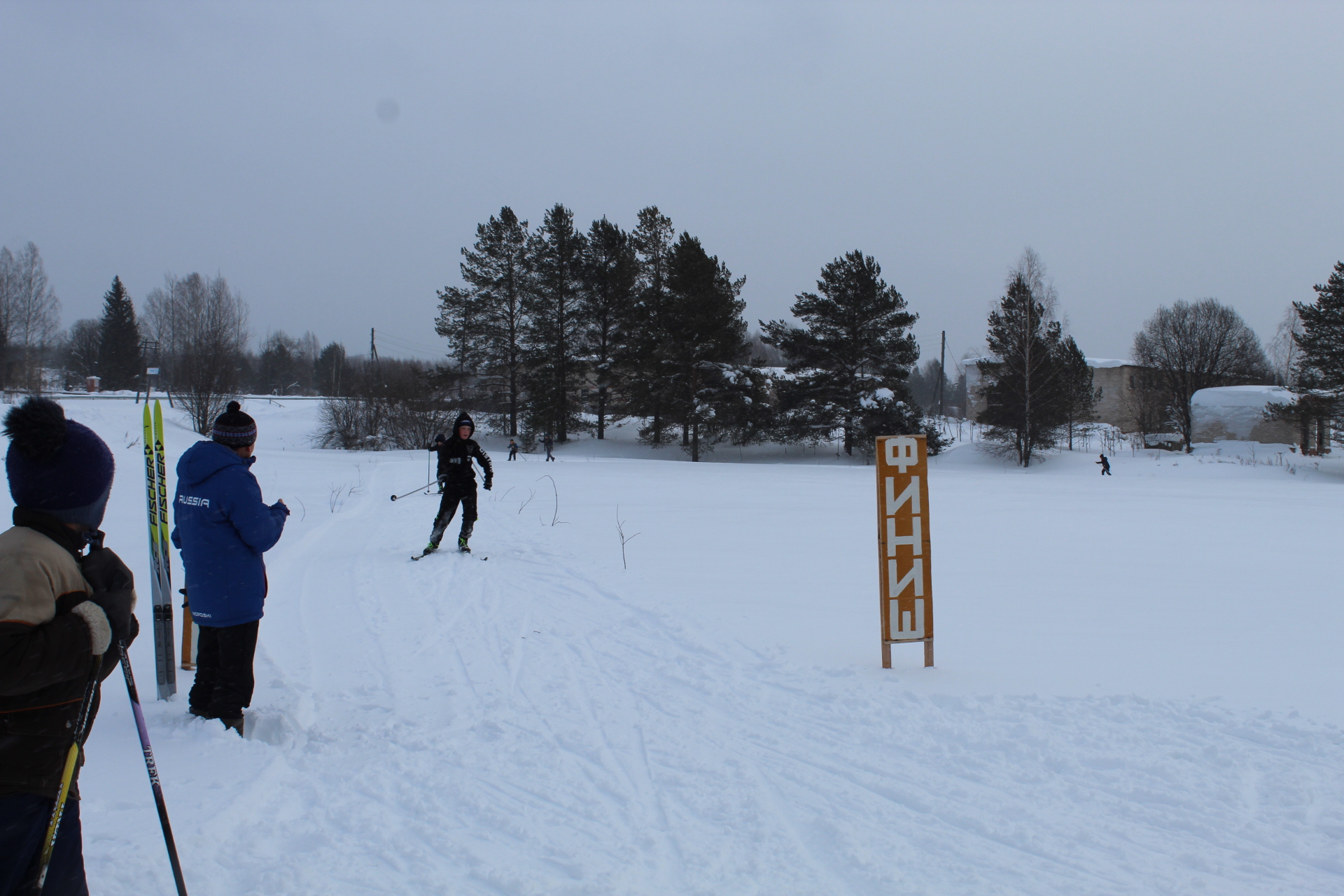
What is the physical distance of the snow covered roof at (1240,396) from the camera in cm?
3578

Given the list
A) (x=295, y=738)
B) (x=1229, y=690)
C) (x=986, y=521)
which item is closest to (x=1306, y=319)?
(x=986, y=521)

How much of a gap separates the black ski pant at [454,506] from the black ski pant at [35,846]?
6992 millimetres

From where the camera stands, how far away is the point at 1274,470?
92.9 feet

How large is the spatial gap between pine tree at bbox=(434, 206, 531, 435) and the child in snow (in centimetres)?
3883

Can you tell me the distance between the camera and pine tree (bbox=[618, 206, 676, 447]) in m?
36.0

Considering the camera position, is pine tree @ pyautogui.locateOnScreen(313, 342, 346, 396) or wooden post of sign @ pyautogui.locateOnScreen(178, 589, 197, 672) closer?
wooden post of sign @ pyautogui.locateOnScreen(178, 589, 197, 672)

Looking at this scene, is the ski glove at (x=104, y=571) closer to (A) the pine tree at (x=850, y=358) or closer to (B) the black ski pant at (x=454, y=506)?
(B) the black ski pant at (x=454, y=506)

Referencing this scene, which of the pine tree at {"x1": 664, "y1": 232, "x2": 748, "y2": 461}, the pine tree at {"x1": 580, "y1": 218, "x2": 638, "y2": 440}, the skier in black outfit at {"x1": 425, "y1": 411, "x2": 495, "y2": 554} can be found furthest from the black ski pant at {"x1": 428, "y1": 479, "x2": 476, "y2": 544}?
the pine tree at {"x1": 580, "y1": 218, "x2": 638, "y2": 440}

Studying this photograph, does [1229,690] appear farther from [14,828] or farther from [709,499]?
[709,499]

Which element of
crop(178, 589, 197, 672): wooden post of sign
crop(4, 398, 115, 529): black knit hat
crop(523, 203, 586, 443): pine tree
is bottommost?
crop(178, 589, 197, 672): wooden post of sign

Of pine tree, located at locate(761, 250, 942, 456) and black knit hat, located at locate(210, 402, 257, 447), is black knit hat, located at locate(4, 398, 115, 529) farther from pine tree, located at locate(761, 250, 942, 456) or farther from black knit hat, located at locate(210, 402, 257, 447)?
pine tree, located at locate(761, 250, 942, 456)

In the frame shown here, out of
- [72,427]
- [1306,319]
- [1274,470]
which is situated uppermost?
[1306,319]

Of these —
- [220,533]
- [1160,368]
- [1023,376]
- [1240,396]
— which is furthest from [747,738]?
[1160,368]

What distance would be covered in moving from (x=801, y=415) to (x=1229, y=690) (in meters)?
32.3
